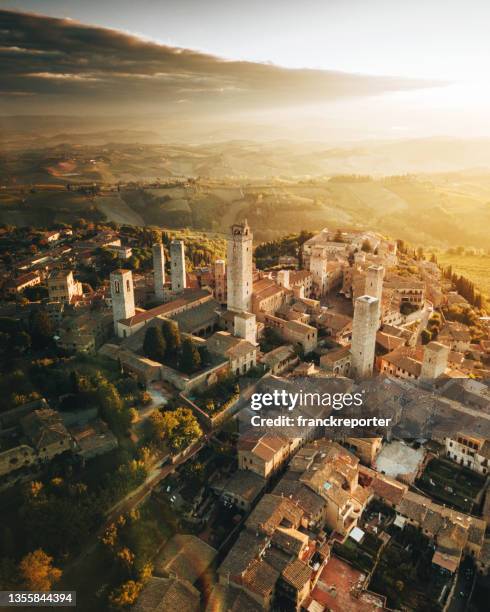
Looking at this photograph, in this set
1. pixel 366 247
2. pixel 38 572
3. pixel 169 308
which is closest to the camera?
pixel 38 572

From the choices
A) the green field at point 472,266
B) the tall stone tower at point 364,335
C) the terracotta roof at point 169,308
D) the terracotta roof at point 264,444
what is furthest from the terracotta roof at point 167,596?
the green field at point 472,266

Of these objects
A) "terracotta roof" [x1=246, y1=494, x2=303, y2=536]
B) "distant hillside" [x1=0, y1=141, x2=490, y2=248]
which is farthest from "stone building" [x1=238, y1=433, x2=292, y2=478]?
"distant hillside" [x1=0, y1=141, x2=490, y2=248]

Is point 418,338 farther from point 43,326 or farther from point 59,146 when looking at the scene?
point 59,146

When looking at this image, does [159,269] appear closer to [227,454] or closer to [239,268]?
[239,268]

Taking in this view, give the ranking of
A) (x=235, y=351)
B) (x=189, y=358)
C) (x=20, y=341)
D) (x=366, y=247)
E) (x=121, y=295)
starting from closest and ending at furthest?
1. (x=189, y=358)
2. (x=20, y=341)
3. (x=235, y=351)
4. (x=121, y=295)
5. (x=366, y=247)

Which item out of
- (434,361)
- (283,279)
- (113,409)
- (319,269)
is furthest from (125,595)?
(319,269)

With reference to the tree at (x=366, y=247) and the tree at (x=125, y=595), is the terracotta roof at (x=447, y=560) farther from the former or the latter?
the tree at (x=366, y=247)

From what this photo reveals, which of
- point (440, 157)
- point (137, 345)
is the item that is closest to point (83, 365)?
point (137, 345)
